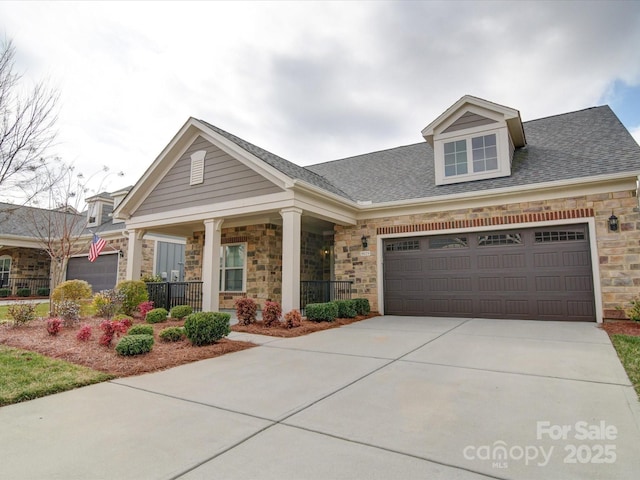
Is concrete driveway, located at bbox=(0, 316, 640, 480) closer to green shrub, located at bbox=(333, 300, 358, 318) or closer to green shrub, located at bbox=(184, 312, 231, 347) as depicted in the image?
green shrub, located at bbox=(184, 312, 231, 347)

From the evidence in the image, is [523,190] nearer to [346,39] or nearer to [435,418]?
[346,39]

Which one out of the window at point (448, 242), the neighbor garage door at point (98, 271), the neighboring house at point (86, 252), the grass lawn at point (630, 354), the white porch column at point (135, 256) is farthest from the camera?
the neighbor garage door at point (98, 271)

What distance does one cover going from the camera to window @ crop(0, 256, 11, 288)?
62.4 ft

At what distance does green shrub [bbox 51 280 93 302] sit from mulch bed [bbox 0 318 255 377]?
1.93 m

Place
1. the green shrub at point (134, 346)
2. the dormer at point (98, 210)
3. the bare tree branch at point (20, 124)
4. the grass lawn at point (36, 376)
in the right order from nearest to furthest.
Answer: the grass lawn at point (36, 376) < the green shrub at point (134, 346) < the bare tree branch at point (20, 124) < the dormer at point (98, 210)

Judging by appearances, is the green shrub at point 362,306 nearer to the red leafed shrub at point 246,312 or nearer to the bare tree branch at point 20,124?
the red leafed shrub at point 246,312

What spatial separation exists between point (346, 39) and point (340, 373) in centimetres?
868

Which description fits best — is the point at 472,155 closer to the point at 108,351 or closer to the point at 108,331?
the point at 108,331

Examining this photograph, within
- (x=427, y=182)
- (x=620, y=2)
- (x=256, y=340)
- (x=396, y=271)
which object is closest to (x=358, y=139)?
(x=427, y=182)

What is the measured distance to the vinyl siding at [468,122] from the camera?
977 cm

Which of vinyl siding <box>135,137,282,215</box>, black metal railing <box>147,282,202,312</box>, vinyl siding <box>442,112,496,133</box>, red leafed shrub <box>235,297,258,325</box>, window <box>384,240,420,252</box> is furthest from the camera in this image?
black metal railing <box>147,282,202,312</box>

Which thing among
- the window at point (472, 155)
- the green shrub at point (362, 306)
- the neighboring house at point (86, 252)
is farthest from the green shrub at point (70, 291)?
the window at point (472, 155)

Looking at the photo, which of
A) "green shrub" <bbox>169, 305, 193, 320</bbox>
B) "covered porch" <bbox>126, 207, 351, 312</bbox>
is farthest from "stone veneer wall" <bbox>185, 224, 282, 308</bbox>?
"green shrub" <bbox>169, 305, 193, 320</bbox>

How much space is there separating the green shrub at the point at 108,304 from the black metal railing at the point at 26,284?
532 inches
